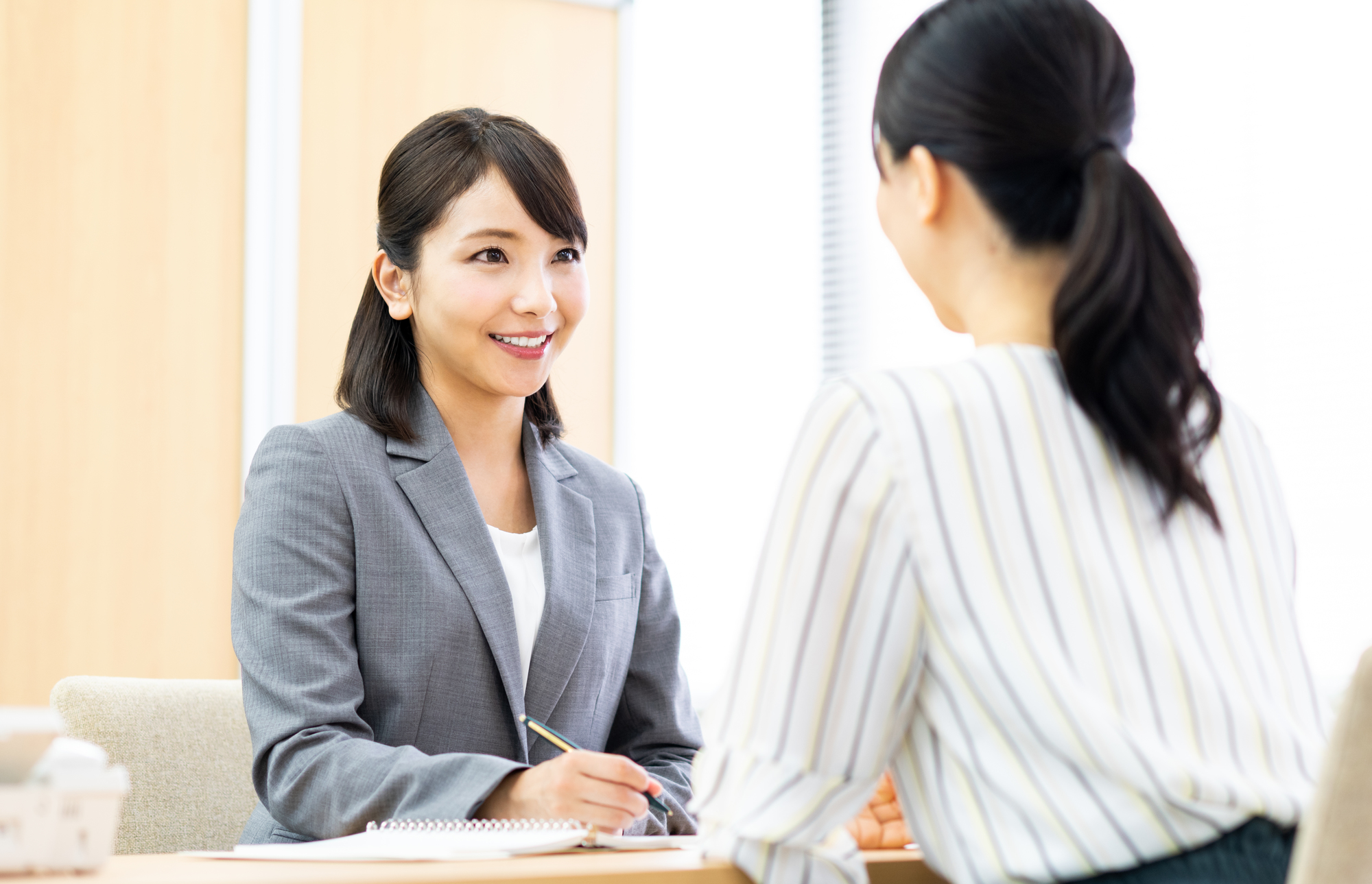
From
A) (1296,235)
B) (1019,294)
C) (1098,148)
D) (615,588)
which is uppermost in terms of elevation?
(1296,235)

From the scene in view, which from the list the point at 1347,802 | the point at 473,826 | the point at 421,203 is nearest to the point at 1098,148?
the point at 1347,802

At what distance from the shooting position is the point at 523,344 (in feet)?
5.64

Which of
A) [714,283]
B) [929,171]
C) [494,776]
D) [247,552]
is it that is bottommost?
[494,776]

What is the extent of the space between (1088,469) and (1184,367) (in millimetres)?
110

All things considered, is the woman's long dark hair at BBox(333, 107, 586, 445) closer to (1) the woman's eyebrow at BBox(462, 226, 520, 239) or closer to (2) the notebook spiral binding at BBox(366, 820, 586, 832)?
(1) the woman's eyebrow at BBox(462, 226, 520, 239)

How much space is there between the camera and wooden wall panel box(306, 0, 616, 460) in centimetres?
325

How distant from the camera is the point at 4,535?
9.38 ft

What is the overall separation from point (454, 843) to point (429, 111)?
279 centimetres

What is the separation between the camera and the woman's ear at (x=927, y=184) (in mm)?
944

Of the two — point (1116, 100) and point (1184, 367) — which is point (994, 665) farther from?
point (1116, 100)

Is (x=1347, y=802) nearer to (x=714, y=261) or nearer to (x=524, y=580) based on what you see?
(x=524, y=580)

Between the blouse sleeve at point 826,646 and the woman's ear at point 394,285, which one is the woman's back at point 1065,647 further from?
the woman's ear at point 394,285

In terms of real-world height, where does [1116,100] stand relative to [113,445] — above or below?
above

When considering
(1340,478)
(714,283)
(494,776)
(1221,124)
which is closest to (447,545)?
(494,776)
